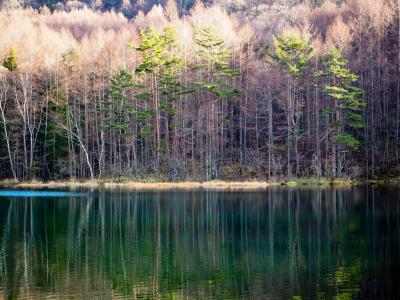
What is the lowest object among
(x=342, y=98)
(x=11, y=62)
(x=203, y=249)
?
(x=203, y=249)

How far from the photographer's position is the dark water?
1549cm

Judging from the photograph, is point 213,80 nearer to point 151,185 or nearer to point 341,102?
point 341,102

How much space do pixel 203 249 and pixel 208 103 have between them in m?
39.9

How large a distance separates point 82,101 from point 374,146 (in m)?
28.2

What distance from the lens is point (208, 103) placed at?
199 ft

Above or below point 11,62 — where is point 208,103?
below

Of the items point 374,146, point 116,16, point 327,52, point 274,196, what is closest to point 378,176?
point 374,146

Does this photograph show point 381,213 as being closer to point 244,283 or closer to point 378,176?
point 244,283

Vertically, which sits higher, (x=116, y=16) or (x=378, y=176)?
(x=116, y=16)

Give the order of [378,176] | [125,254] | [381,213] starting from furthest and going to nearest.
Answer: [378,176], [381,213], [125,254]

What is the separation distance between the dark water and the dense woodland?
2060 centimetres

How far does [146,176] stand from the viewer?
59594 millimetres

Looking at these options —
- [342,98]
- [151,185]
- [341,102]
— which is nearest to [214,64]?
[341,102]

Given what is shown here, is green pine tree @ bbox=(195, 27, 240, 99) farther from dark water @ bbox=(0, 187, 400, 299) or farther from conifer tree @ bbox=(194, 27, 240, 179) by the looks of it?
dark water @ bbox=(0, 187, 400, 299)
